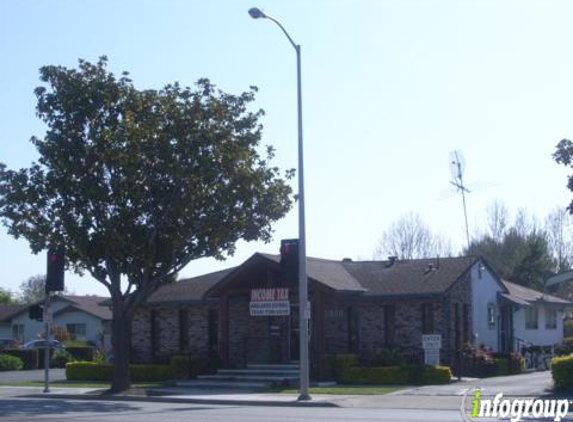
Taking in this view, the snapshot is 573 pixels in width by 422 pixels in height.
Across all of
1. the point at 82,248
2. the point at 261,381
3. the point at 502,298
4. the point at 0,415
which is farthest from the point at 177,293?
the point at 0,415

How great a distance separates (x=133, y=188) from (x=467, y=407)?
12240mm

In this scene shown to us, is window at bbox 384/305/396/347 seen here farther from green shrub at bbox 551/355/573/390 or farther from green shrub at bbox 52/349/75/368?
green shrub at bbox 52/349/75/368

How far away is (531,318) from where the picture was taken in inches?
1828

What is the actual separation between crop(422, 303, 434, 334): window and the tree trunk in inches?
436

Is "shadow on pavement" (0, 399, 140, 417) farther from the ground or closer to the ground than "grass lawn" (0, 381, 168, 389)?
closer to the ground

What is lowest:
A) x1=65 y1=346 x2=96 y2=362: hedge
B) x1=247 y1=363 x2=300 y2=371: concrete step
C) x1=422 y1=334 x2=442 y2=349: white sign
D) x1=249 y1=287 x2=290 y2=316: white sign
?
x1=247 y1=363 x2=300 y2=371: concrete step

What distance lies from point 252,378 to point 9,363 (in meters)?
20.6

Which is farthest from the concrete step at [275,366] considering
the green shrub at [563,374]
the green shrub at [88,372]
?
the green shrub at [563,374]

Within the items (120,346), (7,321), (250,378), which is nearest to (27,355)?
(250,378)

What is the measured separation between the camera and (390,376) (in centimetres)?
3278

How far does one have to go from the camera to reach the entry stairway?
33281 millimetres

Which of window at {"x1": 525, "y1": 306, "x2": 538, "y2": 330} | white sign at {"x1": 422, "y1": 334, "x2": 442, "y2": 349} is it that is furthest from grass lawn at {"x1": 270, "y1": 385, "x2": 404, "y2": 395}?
window at {"x1": 525, "y1": 306, "x2": 538, "y2": 330}

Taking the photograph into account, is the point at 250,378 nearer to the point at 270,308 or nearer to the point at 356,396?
the point at 270,308

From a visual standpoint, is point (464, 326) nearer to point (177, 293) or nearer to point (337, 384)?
point (337, 384)
